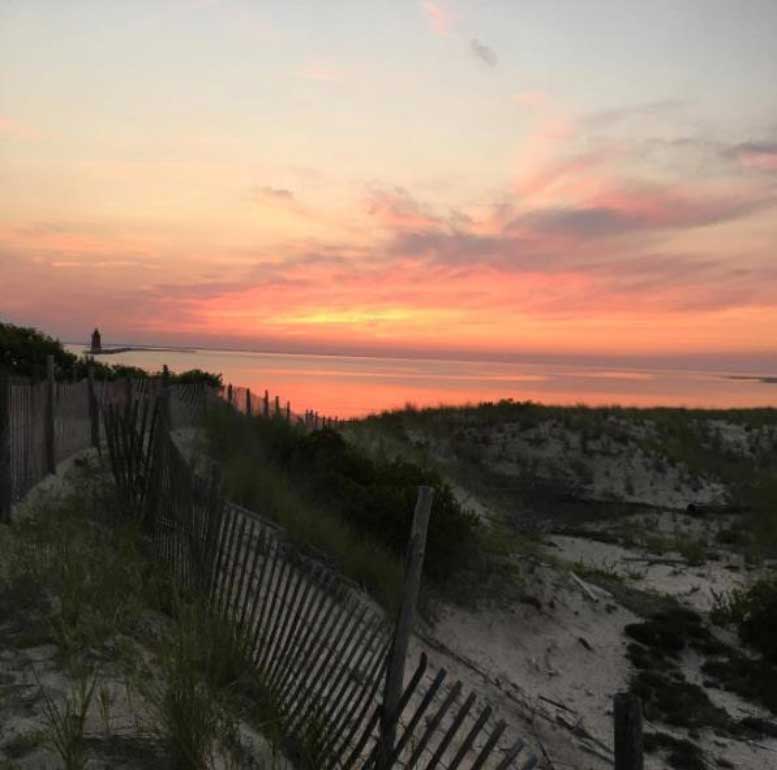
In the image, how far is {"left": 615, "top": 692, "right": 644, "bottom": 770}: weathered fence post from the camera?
9.96ft

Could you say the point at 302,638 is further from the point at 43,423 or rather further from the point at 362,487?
the point at 43,423

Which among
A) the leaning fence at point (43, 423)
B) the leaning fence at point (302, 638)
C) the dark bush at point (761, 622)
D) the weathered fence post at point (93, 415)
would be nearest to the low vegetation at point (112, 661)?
the leaning fence at point (302, 638)

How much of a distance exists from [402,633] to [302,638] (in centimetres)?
200

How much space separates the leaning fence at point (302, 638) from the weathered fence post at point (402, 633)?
0.8 inches

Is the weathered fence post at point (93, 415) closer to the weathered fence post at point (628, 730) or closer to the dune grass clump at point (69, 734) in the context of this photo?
the dune grass clump at point (69, 734)

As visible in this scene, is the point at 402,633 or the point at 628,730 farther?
the point at 402,633

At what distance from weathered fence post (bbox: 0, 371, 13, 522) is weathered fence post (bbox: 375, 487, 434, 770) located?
21.6 feet

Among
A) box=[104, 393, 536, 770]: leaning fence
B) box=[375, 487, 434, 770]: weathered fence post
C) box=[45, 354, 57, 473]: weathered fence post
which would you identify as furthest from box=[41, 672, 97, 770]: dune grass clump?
box=[45, 354, 57, 473]: weathered fence post

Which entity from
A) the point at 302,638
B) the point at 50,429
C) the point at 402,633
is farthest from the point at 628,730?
the point at 50,429

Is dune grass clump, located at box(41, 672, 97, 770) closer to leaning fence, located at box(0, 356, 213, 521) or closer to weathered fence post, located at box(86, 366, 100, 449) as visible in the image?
leaning fence, located at box(0, 356, 213, 521)

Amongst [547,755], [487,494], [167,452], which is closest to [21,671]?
[167,452]

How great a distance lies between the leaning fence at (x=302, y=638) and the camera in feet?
14.5

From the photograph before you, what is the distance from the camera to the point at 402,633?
4383 mm

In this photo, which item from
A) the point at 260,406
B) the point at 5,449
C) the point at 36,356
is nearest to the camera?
the point at 5,449
